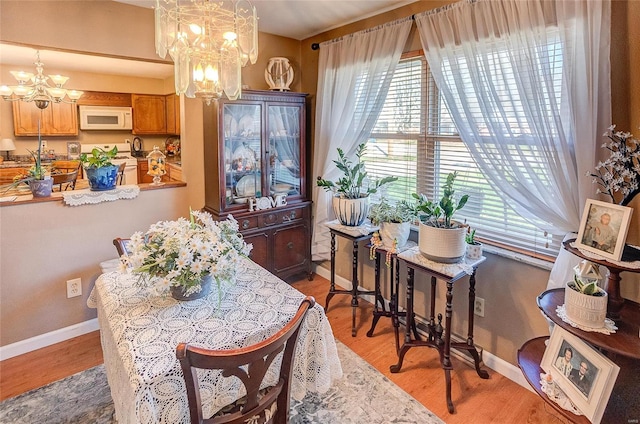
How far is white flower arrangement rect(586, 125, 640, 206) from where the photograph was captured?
1.54 metres

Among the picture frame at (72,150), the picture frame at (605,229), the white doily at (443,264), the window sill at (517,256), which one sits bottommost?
the white doily at (443,264)

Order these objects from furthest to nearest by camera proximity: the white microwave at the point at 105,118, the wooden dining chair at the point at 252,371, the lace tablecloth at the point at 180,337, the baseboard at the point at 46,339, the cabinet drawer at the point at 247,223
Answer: the white microwave at the point at 105,118
the cabinet drawer at the point at 247,223
the baseboard at the point at 46,339
the lace tablecloth at the point at 180,337
the wooden dining chair at the point at 252,371

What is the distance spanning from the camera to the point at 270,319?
1.52 m

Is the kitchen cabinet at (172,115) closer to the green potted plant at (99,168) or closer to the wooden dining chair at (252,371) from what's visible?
the green potted plant at (99,168)

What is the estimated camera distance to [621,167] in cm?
155

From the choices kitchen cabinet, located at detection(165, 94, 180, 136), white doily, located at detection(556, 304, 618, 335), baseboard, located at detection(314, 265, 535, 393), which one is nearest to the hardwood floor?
baseboard, located at detection(314, 265, 535, 393)

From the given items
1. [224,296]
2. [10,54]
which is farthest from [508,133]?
[10,54]

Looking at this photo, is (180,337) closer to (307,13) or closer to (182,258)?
(182,258)

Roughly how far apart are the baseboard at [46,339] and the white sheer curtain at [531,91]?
307cm

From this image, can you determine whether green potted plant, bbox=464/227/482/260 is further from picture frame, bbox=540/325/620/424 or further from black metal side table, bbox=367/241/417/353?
picture frame, bbox=540/325/620/424

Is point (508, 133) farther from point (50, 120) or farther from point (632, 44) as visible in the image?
point (50, 120)

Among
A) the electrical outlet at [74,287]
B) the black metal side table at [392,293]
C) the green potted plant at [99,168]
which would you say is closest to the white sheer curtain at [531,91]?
the black metal side table at [392,293]

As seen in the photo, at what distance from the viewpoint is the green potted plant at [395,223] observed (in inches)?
97.2

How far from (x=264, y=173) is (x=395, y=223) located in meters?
1.40
